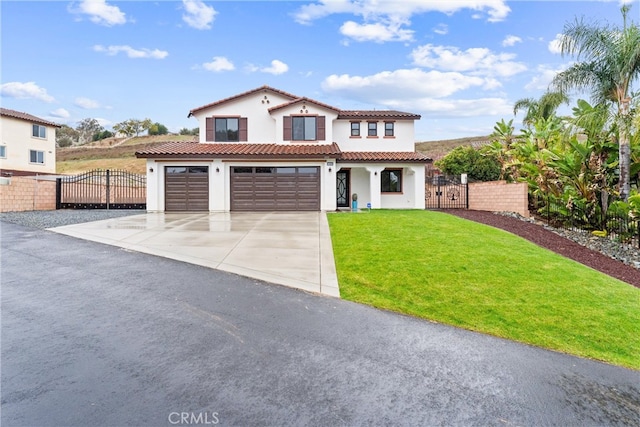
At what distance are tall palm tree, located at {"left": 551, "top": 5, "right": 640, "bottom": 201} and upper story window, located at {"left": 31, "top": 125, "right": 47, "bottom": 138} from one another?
41.6 metres

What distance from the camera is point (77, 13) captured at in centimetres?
1526

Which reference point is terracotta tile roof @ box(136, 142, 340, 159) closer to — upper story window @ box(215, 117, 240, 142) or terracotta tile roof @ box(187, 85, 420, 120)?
upper story window @ box(215, 117, 240, 142)

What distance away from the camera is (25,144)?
32.8 m

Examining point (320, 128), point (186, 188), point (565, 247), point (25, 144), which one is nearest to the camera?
point (565, 247)

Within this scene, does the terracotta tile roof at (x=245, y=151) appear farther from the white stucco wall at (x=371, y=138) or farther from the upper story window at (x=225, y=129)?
the white stucco wall at (x=371, y=138)

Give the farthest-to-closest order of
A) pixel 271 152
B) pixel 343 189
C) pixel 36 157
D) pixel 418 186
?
pixel 36 157 < pixel 343 189 < pixel 418 186 < pixel 271 152

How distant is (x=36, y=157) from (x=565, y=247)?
1669 inches

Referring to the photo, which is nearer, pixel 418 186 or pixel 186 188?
pixel 186 188

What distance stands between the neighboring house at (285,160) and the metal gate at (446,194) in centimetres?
237

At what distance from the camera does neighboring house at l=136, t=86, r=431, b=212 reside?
1956 centimetres

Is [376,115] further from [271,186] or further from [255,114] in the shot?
[271,186]

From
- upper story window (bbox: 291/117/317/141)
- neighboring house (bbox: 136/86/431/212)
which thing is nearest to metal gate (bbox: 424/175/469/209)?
neighboring house (bbox: 136/86/431/212)
